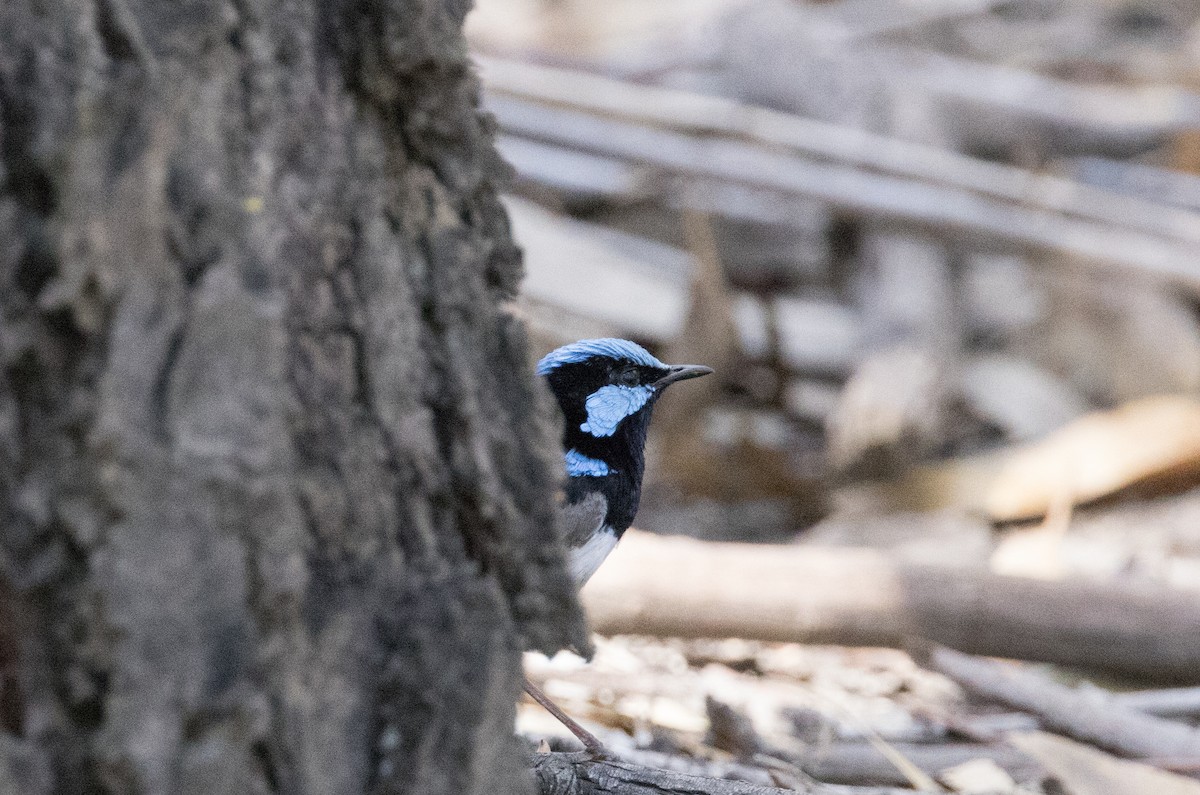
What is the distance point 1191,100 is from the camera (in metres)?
8.38

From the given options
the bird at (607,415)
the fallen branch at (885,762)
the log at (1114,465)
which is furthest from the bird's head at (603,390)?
the log at (1114,465)

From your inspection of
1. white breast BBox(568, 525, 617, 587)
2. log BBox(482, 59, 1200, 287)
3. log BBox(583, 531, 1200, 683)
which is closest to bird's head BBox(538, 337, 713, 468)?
white breast BBox(568, 525, 617, 587)

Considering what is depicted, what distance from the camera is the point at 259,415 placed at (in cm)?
138

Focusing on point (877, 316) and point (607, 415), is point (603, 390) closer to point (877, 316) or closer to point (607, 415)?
point (607, 415)

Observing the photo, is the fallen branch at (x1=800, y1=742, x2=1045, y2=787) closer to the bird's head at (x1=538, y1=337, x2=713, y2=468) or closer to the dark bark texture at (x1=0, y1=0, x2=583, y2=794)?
the bird's head at (x1=538, y1=337, x2=713, y2=468)

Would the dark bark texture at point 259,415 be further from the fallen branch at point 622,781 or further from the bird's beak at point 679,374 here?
the bird's beak at point 679,374

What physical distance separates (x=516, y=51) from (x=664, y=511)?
11.2 feet

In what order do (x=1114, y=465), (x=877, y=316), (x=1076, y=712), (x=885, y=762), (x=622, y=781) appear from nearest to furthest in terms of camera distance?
(x=622, y=781)
(x=885, y=762)
(x=1076, y=712)
(x=1114, y=465)
(x=877, y=316)

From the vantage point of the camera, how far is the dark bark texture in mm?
1299

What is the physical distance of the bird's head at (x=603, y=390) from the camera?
316 centimetres

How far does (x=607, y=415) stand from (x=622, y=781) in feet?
4.04

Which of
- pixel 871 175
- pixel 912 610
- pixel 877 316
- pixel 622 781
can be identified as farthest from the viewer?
pixel 871 175

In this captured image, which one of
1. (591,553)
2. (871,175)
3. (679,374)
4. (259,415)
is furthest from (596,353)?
(871,175)

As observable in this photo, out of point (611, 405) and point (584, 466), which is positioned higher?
point (611, 405)
